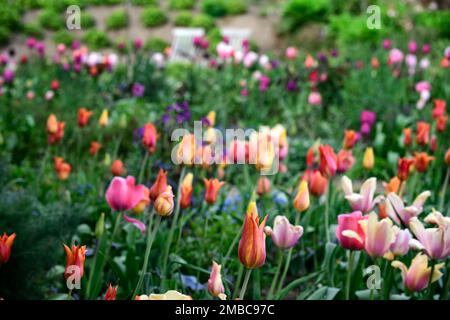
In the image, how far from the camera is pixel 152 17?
12016mm

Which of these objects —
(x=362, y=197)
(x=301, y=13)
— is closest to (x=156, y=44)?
(x=301, y=13)

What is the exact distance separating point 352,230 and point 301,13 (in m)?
10.8

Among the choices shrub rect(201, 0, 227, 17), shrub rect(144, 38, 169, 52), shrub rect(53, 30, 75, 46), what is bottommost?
shrub rect(144, 38, 169, 52)

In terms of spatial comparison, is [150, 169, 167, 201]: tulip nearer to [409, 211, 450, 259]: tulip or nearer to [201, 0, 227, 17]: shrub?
[409, 211, 450, 259]: tulip

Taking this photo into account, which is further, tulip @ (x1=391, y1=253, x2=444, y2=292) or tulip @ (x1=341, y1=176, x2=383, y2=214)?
tulip @ (x1=341, y1=176, x2=383, y2=214)

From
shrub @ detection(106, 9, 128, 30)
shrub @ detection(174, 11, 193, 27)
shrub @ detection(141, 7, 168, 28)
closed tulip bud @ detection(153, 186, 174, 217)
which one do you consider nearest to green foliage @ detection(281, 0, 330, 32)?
shrub @ detection(174, 11, 193, 27)

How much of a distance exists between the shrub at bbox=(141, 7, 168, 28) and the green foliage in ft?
7.01

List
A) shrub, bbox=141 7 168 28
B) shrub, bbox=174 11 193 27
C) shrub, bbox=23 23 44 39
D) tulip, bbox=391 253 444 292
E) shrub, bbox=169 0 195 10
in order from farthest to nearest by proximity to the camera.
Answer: shrub, bbox=169 0 195 10
shrub, bbox=174 11 193 27
shrub, bbox=141 7 168 28
shrub, bbox=23 23 44 39
tulip, bbox=391 253 444 292

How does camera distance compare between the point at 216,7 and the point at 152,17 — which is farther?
the point at 216,7

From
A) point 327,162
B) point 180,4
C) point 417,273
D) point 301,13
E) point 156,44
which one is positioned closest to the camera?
point 417,273

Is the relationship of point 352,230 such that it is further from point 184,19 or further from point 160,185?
point 184,19

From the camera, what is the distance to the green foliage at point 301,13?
38.9 ft

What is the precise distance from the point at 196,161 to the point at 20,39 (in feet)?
31.9

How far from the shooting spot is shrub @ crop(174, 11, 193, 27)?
477 inches
